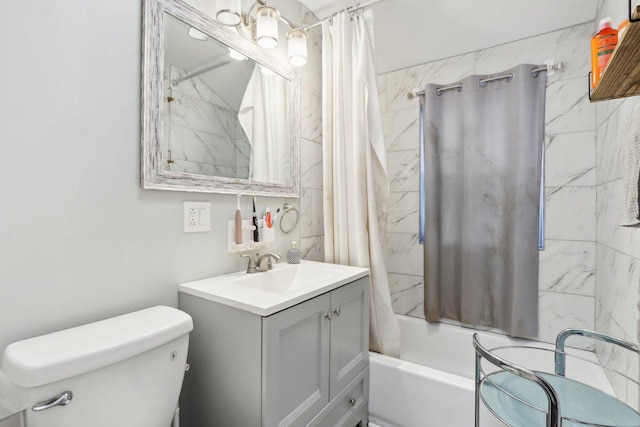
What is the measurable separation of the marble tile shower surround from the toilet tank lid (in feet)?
1.92

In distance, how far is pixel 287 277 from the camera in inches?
61.1

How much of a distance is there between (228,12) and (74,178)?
93cm

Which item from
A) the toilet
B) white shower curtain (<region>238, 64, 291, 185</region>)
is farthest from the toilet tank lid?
white shower curtain (<region>238, 64, 291, 185</region>)

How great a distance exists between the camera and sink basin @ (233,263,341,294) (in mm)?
1397

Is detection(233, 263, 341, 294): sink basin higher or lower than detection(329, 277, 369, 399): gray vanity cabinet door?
higher

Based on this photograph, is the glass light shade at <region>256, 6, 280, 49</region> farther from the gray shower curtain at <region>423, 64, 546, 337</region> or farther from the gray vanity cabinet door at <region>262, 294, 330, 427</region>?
the gray shower curtain at <region>423, 64, 546, 337</region>

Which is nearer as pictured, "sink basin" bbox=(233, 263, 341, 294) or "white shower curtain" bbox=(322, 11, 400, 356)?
"sink basin" bbox=(233, 263, 341, 294)

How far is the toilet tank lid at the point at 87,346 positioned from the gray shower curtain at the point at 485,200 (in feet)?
6.28

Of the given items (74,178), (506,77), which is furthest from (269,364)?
(506,77)

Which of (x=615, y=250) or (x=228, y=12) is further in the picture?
(x=615, y=250)

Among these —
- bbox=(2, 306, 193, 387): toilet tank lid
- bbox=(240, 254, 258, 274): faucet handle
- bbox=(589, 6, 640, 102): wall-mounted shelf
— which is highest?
bbox=(589, 6, 640, 102): wall-mounted shelf

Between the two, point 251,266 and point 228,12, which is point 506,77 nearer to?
point 228,12

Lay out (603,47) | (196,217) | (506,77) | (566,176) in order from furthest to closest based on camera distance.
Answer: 1. (506,77)
2. (566,176)
3. (196,217)
4. (603,47)

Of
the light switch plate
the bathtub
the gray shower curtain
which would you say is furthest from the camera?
the gray shower curtain
